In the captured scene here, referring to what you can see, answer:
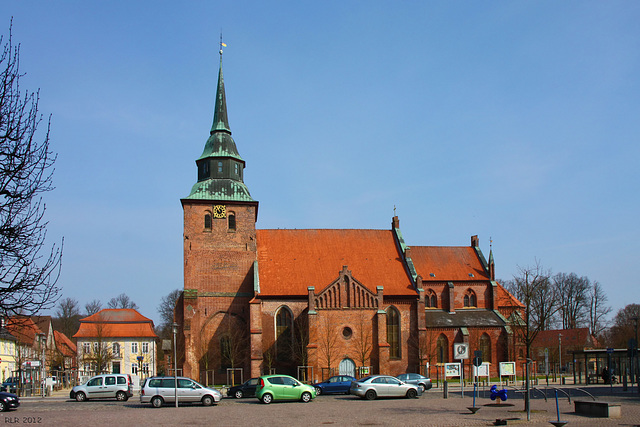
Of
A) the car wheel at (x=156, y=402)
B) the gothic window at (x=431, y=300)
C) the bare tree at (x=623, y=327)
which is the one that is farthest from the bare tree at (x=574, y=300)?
the car wheel at (x=156, y=402)

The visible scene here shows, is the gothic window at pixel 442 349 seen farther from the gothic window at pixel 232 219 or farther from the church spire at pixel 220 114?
the church spire at pixel 220 114

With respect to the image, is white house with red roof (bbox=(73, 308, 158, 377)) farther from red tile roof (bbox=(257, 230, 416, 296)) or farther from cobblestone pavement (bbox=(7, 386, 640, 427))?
→ cobblestone pavement (bbox=(7, 386, 640, 427))

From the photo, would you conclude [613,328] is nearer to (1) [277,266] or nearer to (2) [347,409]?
(1) [277,266]

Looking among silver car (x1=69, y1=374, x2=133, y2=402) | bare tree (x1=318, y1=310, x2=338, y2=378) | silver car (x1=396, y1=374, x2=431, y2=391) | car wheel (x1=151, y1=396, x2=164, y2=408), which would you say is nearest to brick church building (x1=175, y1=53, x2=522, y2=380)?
bare tree (x1=318, y1=310, x2=338, y2=378)

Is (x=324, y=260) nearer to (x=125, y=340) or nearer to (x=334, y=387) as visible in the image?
(x=334, y=387)

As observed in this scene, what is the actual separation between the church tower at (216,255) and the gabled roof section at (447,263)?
54.7 ft

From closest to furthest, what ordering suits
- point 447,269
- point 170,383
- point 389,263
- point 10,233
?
point 10,233
point 170,383
point 389,263
point 447,269

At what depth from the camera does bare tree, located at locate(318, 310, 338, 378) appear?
46.9 m

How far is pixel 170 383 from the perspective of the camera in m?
30.1

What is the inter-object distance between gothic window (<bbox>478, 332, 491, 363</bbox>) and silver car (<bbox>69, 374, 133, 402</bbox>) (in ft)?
101

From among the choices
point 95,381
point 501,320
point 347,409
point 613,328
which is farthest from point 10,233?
point 613,328

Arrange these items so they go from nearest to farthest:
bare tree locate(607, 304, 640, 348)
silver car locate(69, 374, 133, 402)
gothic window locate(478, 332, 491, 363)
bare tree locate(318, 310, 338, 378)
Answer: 1. silver car locate(69, 374, 133, 402)
2. bare tree locate(318, 310, 338, 378)
3. gothic window locate(478, 332, 491, 363)
4. bare tree locate(607, 304, 640, 348)

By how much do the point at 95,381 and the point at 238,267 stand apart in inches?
668

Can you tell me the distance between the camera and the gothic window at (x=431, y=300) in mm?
55688
